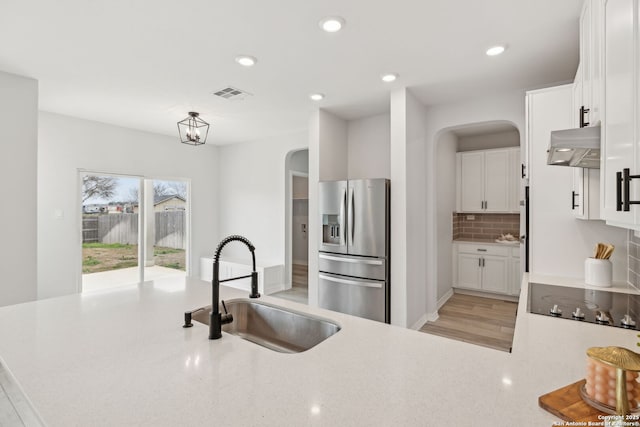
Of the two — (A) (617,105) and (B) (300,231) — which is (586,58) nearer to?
(A) (617,105)

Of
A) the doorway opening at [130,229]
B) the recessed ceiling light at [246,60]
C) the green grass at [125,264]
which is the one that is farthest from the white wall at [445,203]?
the green grass at [125,264]

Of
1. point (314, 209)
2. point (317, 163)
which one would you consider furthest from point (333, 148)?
point (314, 209)

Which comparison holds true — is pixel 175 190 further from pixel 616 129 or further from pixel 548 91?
pixel 616 129

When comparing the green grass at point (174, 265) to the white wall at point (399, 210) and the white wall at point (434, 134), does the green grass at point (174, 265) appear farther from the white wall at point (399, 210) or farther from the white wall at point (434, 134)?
the white wall at point (434, 134)

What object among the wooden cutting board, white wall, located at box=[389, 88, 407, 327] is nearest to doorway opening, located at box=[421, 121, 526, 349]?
white wall, located at box=[389, 88, 407, 327]

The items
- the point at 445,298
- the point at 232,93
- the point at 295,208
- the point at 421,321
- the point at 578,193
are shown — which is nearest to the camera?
the point at 578,193

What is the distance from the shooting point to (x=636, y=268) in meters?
1.90

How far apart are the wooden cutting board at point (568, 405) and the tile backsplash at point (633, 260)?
60.9 inches

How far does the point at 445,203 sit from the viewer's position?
461 cm

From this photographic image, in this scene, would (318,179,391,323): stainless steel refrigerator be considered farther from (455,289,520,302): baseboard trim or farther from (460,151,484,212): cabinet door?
(460,151,484,212): cabinet door

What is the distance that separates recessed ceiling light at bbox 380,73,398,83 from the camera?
9.51ft

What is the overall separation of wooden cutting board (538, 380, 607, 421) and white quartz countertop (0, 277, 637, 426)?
0.03m

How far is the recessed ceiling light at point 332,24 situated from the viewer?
6.68 feet

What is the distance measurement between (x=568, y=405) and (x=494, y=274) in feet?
14.3
